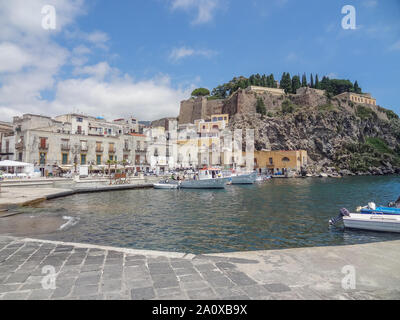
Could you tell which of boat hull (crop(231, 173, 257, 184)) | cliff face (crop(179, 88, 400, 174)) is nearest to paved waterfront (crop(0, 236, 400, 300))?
boat hull (crop(231, 173, 257, 184))

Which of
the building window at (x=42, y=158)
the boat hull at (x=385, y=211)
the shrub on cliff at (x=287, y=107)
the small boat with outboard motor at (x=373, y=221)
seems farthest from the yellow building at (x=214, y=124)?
the small boat with outboard motor at (x=373, y=221)

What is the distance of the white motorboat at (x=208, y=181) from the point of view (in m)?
29.6

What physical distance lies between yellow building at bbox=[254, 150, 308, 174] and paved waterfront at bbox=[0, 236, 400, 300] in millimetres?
56736

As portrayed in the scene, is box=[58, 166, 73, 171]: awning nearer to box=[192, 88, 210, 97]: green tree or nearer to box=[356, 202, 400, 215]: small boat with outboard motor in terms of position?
box=[356, 202, 400, 215]: small boat with outboard motor

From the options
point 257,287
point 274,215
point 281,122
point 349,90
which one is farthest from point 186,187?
point 349,90

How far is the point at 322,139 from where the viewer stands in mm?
65000

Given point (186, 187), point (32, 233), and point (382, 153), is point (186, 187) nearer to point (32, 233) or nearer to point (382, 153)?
point (32, 233)

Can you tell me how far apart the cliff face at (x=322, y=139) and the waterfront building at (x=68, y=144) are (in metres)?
30.7

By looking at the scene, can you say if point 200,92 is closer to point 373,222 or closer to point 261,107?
point 261,107

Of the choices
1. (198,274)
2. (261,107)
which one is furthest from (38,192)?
(261,107)

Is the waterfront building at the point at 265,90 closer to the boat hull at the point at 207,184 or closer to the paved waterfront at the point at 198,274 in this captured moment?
the boat hull at the point at 207,184

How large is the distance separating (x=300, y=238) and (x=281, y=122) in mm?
60010

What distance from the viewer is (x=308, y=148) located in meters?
64.4

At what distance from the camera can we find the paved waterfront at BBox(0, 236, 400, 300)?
289cm
